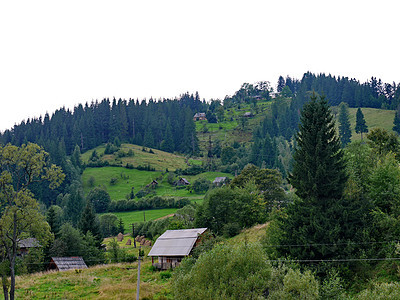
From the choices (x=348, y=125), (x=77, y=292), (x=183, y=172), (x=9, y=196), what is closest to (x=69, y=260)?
(x=77, y=292)

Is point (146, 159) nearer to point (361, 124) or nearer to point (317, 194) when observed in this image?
point (361, 124)

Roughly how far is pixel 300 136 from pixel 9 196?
25.2 m

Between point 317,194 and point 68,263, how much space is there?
34807 mm

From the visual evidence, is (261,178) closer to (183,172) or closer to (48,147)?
(183,172)

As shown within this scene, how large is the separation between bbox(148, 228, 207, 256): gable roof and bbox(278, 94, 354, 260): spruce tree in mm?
16001

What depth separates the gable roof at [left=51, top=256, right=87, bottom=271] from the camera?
4847cm

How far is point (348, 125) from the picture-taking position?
129250mm

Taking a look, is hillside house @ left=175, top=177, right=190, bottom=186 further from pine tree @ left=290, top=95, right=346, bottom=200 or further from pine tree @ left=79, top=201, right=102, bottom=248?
pine tree @ left=290, top=95, right=346, bottom=200

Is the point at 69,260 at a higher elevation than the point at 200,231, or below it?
below

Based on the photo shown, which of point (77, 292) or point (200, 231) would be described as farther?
point (200, 231)

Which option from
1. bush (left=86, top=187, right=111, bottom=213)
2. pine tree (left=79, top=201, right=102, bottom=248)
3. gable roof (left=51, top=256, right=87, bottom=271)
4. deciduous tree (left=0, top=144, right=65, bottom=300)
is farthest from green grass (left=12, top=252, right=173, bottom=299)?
bush (left=86, top=187, right=111, bottom=213)

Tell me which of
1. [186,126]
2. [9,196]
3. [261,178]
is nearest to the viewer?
[9,196]

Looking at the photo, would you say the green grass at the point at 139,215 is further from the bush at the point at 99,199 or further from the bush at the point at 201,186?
the bush at the point at 201,186

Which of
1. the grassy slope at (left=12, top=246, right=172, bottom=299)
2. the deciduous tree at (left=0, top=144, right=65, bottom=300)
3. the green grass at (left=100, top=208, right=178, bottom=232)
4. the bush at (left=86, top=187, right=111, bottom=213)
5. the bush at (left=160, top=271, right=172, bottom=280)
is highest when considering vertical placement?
the deciduous tree at (left=0, top=144, right=65, bottom=300)
